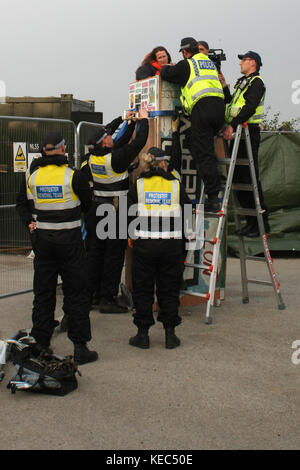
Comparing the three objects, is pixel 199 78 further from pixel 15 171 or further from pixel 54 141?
pixel 15 171

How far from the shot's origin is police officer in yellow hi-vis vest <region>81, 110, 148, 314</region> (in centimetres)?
665

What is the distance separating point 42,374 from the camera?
453 centimetres

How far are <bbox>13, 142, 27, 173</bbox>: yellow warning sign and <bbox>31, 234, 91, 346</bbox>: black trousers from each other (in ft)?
16.3

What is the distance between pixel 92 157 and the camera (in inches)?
269

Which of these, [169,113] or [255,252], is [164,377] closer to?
[169,113]

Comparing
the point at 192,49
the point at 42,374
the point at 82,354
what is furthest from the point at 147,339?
the point at 192,49

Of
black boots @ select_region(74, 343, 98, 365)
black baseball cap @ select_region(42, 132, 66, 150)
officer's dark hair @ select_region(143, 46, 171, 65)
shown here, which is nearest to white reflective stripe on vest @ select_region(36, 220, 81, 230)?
black baseball cap @ select_region(42, 132, 66, 150)

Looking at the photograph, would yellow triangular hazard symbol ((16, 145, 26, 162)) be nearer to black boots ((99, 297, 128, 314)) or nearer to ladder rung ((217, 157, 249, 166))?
black boots ((99, 297, 128, 314))

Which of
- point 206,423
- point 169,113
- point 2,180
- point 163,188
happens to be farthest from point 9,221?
point 206,423

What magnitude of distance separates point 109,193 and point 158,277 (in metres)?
1.55

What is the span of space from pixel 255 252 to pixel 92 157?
486cm

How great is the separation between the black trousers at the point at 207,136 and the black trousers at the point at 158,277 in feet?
3.71
